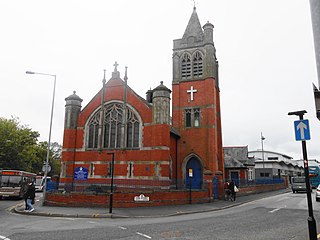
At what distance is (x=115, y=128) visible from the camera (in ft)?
90.3

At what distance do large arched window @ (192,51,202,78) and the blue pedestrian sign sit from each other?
23.4 meters

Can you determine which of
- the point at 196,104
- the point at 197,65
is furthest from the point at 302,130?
the point at 197,65

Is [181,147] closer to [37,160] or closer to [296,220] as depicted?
[296,220]

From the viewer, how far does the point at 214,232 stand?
1012 cm

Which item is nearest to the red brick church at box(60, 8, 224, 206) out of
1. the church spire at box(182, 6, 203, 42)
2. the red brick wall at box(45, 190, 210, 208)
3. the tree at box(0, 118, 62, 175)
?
the church spire at box(182, 6, 203, 42)

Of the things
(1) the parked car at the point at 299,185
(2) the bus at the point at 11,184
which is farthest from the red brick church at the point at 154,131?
(1) the parked car at the point at 299,185

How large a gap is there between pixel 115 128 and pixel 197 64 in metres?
11.8

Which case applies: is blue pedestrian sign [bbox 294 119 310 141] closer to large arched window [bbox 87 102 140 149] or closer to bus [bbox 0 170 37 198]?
large arched window [bbox 87 102 140 149]

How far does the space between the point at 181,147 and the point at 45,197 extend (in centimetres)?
1469

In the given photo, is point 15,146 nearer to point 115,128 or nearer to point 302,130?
point 115,128

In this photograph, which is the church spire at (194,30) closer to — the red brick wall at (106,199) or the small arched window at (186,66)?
the small arched window at (186,66)

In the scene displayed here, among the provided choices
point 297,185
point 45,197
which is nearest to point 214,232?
point 45,197

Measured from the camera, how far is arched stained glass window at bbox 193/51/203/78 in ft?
101

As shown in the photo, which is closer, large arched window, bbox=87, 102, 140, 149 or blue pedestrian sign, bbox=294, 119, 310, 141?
blue pedestrian sign, bbox=294, 119, 310, 141
